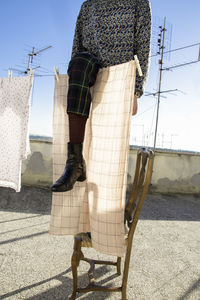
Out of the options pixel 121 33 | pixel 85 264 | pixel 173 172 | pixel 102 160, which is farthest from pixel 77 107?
pixel 173 172

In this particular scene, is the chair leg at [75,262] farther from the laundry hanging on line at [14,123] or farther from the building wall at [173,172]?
the building wall at [173,172]

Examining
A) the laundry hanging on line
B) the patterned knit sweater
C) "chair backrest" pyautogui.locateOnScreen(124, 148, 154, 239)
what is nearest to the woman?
the patterned knit sweater

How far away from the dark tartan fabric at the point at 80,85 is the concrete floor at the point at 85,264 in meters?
0.98

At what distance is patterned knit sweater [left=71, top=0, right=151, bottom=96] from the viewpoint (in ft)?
3.92

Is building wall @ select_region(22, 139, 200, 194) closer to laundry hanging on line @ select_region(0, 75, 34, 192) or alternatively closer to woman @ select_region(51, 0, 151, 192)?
laundry hanging on line @ select_region(0, 75, 34, 192)

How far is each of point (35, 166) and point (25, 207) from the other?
1.23 m

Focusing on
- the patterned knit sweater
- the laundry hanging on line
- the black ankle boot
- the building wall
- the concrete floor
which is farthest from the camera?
the building wall

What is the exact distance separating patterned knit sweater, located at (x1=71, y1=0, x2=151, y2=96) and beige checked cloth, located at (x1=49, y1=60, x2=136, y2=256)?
0.36 feet

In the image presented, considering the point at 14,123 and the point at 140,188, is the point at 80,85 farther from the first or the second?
A: the point at 14,123

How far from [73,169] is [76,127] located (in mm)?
193

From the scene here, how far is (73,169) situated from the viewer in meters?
1.10

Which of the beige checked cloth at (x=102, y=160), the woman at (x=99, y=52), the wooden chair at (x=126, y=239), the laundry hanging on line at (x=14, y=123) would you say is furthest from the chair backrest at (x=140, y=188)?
the laundry hanging on line at (x=14, y=123)

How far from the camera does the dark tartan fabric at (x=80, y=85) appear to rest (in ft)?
3.57

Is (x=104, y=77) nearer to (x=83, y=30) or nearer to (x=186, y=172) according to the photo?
(x=83, y=30)
